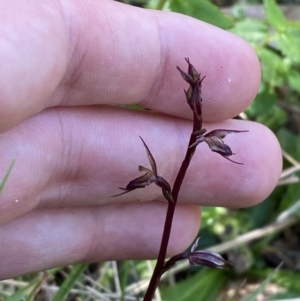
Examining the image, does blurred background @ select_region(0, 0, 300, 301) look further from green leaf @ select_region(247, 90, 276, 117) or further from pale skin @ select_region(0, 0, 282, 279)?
pale skin @ select_region(0, 0, 282, 279)

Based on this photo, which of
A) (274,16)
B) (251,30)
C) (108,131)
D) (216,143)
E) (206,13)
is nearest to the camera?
(216,143)

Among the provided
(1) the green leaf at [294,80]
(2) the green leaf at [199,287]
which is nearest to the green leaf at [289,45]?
(1) the green leaf at [294,80]

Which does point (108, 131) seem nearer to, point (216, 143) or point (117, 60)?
point (117, 60)

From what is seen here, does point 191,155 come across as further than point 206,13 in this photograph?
No

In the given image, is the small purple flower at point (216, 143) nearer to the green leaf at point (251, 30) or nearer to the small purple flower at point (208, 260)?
the small purple flower at point (208, 260)

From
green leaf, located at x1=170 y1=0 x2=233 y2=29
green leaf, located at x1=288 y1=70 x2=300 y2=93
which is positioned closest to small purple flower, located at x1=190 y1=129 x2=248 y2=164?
green leaf, located at x1=170 y1=0 x2=233 y2=29

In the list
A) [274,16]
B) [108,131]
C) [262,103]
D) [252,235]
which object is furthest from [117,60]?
[252,235]
